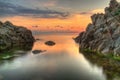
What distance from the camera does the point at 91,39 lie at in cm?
19950

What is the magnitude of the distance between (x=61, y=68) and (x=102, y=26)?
3406 inches

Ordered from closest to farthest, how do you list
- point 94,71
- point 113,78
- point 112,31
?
point 113,78
point 94,71
point 112,31

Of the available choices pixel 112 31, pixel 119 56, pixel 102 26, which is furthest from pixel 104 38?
pixel 119 56

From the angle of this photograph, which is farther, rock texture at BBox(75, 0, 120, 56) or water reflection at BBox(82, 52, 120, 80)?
rock texture at BBox(75, 0, 120, 56)

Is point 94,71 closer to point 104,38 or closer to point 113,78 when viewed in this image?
point 113,78

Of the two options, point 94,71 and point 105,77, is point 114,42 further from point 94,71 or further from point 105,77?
point 105,77

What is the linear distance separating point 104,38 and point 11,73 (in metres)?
89.6

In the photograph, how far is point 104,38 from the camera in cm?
17388

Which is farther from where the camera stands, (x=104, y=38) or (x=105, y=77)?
(x=104, y=38)

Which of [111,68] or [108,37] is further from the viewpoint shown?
[108,37]

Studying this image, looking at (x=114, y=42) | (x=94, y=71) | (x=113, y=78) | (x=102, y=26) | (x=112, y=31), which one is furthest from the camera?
(x=102, y=26)

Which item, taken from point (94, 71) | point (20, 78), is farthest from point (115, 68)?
point (20, 78)

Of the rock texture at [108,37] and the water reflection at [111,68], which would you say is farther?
the rock texture at [108,37]

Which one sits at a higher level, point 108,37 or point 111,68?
point 108,37
